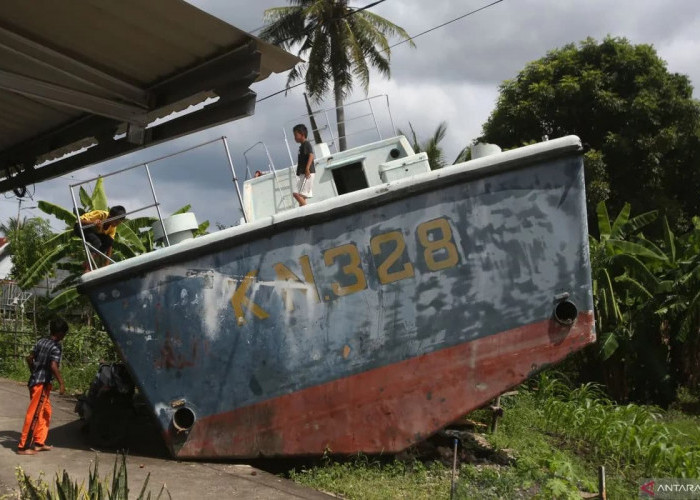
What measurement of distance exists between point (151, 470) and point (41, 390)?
130 centimetres

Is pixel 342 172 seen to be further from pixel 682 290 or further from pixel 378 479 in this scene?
pixel 682 290

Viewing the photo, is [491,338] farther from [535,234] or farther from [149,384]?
[149,384]

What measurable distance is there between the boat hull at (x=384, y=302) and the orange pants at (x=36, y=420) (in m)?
1.02

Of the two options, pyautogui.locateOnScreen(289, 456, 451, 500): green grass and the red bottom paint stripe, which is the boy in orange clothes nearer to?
the red bottom paint stripe

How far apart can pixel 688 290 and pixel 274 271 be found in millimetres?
7229

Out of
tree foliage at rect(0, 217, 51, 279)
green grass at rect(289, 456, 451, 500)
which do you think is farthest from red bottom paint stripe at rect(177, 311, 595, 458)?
tree foliage at rect(0, 217, 51, 279)

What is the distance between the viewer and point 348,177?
738cm

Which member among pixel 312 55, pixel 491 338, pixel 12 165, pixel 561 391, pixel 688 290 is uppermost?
pixel 312 55

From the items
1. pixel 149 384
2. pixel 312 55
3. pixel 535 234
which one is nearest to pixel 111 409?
pixel 149 384

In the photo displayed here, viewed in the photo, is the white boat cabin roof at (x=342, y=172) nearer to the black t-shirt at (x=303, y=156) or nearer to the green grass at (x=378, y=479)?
the black t-shirt at (x=303, y=156)

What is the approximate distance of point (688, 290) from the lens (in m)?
10.4

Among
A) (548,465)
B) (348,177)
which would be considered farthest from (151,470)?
(348,177)

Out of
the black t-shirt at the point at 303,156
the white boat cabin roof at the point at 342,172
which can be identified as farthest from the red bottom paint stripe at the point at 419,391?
the black t-shirt at the point at 303,156

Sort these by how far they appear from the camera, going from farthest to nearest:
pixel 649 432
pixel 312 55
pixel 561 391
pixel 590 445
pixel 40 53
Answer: pixel 312 55 < pixel 561 391 < pixel 590 445 < pixel 649 432 < pixel 40 53
